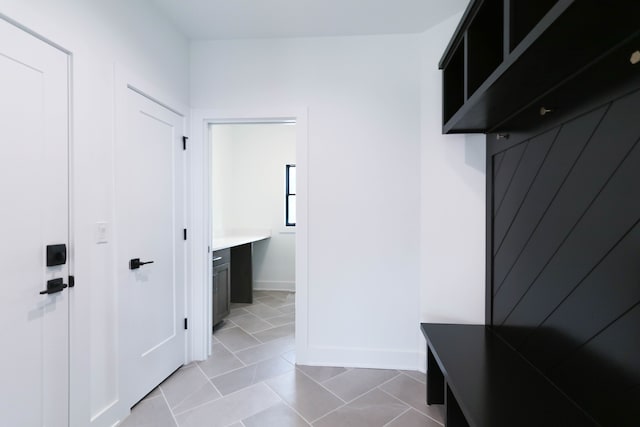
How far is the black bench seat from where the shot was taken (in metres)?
1.10

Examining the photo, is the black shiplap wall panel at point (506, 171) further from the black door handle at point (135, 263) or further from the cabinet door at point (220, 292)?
the cabinet door at point (220, 292)

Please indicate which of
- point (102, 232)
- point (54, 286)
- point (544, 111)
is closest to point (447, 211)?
point (544, 111)

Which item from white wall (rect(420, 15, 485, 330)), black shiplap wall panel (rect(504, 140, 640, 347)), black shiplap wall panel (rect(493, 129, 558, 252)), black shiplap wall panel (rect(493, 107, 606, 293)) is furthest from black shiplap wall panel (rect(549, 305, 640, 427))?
white wall (rect(420, 15, 485, 330))

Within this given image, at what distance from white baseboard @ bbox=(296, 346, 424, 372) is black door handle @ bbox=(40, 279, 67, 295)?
5.83 ft

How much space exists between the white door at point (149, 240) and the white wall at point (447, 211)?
6.61 ft

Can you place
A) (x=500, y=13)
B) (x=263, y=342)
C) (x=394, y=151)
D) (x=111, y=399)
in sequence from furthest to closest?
(x=263, y=342)
(x=394, y=151)
(x=111, y=399)
(x=500, y=13)

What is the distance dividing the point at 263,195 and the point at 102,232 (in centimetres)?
320

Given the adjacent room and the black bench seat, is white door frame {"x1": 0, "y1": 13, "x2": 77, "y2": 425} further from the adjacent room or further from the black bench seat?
the black bench seat

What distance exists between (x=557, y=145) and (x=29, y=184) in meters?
2.38

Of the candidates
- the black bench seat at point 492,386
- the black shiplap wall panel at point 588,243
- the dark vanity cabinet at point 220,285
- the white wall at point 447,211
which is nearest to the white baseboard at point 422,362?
the white wall at point 447,211

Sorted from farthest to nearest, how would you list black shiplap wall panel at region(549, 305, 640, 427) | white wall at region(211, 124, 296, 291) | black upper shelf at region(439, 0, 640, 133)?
white wall at region(211, 124, 296, 291) → black shiplap wall panel at region(549, 305, 640, 427) → black upper shelf at region(439, 0, 640, 133)

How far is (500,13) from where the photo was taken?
152 centimetres

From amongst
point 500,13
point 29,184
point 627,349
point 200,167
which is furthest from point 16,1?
Answer: point 627,349

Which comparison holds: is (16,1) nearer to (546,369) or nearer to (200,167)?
(200,167)
